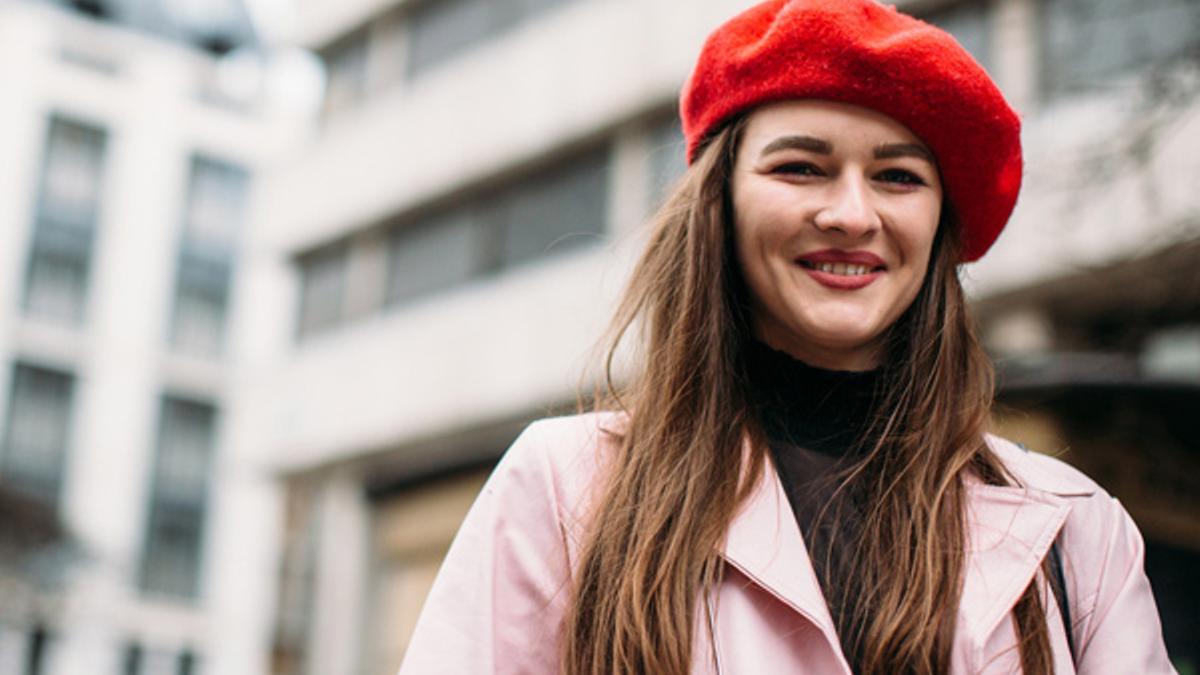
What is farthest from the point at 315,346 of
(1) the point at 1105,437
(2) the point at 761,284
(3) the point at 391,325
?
(2) the point at 761,284

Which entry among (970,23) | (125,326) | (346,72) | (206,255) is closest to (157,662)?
(125,326)

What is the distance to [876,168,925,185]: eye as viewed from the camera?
2.14 meters

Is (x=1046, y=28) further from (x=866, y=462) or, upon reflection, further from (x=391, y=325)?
(x=866, y=462)

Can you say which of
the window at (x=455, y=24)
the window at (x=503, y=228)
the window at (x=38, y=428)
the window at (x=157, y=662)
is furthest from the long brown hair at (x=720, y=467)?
the window at (x=157, y=662)

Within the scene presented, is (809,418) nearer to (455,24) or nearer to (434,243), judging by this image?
(434,243)

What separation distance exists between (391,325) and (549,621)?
15.4m

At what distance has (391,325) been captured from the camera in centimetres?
1725

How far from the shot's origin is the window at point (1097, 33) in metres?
7.36

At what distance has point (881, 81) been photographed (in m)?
2.11

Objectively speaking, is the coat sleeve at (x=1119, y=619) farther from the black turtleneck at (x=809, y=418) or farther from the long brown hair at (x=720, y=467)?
the black turtleneck at (x=809, y=418)

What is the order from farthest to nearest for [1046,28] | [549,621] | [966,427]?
[1046,28] < [966,427] < [549,621]

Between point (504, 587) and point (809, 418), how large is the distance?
0.53 metres

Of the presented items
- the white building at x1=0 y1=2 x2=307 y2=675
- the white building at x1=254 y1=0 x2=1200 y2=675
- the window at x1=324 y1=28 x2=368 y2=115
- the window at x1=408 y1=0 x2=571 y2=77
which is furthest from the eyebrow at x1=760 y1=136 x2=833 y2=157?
the white building at x1=0 y1=2 x2=307 y2=675

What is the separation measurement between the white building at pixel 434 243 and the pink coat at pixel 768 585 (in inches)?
382
